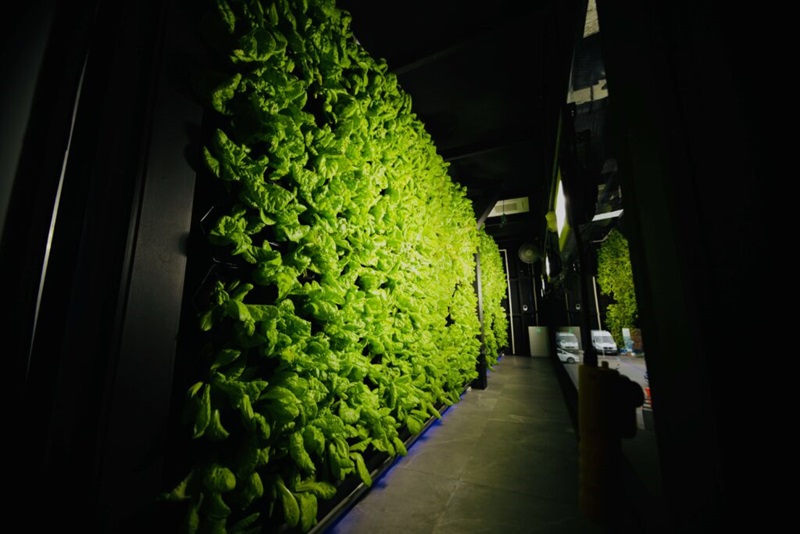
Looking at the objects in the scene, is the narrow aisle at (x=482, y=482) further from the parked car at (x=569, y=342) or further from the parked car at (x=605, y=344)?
the parked car at (x=605, y=344)

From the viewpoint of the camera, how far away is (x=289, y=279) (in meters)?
1.38

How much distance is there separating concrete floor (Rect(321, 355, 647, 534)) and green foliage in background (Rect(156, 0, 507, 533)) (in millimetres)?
328

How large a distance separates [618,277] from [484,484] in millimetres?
6472

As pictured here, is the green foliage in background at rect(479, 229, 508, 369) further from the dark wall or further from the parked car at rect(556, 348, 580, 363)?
the dark wall

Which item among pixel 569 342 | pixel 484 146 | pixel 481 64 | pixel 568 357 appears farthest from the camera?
pixel 569 342

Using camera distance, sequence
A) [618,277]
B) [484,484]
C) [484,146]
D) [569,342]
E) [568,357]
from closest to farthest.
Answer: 1. [484,484]
2. [484,146]
3. [568,357]
4. [569,342]
5. [618,277]

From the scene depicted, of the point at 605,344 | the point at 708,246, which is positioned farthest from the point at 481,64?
the point at 605,344

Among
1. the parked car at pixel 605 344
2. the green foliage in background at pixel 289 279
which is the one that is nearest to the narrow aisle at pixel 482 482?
the green foliage in background at pixel 289 279

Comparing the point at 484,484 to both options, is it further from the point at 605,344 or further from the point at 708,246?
the point at 605,344

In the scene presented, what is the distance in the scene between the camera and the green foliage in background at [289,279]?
118 centimetres

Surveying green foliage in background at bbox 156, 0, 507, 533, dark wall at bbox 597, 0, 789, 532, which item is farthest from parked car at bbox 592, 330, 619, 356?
dark wall at bbox 597, 0, 789, 532

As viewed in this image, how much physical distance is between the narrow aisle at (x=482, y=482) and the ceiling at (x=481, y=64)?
9.00 ft

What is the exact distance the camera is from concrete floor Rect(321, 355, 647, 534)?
178 cm

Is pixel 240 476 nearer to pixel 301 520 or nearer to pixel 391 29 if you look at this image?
pixel 301 520
